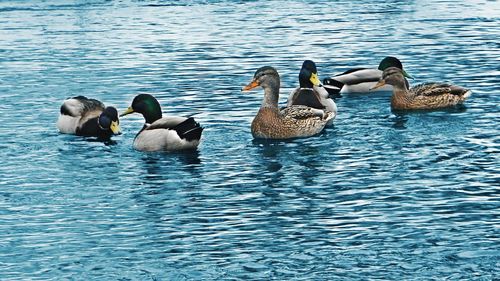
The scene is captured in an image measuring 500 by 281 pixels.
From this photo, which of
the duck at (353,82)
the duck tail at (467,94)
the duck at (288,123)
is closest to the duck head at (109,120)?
the duck at (288,123)

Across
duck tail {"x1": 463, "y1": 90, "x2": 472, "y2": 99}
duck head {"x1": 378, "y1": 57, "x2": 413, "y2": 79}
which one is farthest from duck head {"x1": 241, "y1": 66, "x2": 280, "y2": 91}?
duck head {"x1": 378, "y1": 57, "x2": 413, "y2": 79}

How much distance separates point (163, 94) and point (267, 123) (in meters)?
6.23

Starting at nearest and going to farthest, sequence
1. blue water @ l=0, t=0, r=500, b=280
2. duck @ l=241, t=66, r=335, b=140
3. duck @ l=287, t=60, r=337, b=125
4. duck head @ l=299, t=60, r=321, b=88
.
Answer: blue water @ l=0, t=0, r=500, b=280
duck @ l=241, t=66, r=335, b=140
duck @ l=287, t=60, r=337, b=125
duck head @ l=299, t=60, r=321, b=88

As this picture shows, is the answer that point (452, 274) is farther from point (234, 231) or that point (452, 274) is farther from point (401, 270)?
point (234, 231)

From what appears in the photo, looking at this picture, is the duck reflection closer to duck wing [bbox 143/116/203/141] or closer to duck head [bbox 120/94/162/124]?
duck wing [bbox 143/116/203/141]

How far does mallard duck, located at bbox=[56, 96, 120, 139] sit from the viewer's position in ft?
71.1

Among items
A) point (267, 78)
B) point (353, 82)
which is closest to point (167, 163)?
point (267, 78)

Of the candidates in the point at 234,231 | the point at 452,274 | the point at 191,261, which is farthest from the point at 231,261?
the point at 452,274

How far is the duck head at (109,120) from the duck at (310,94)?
3.56m

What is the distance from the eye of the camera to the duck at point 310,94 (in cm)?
2275

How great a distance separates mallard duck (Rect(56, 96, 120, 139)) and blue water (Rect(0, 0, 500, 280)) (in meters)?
0.25

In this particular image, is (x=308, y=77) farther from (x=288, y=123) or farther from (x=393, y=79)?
(x=288, y=123)

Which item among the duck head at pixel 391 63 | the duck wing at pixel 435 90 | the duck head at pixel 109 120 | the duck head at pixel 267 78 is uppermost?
the duck head at pixel 267 78

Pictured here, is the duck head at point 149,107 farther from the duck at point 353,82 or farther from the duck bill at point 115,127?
the duck at point 353,82
